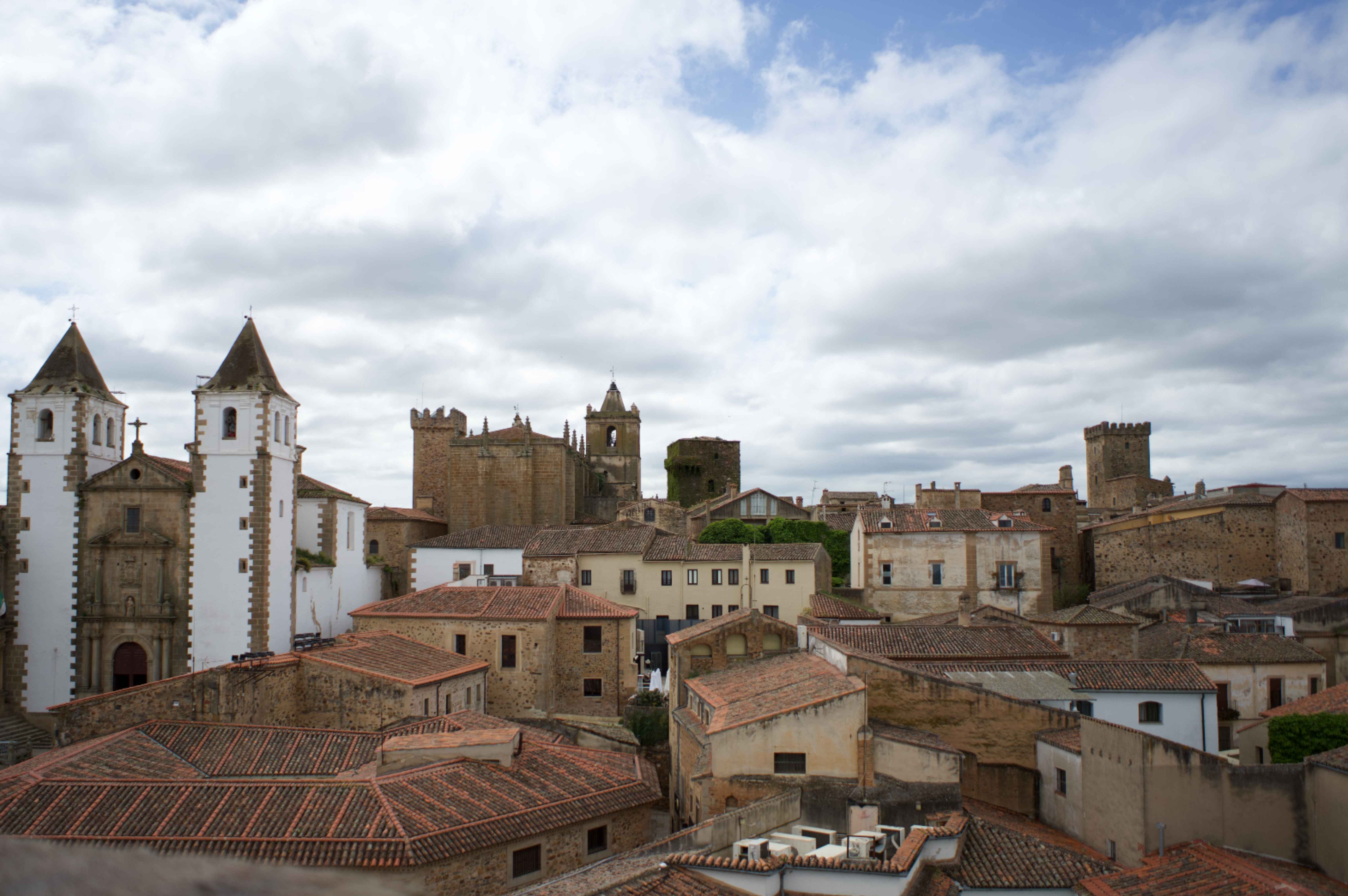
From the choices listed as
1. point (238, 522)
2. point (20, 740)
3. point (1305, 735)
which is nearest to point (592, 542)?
point (238, 522)

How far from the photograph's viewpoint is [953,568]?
1716 inches

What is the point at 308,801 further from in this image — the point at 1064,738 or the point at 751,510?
the point at 751,510

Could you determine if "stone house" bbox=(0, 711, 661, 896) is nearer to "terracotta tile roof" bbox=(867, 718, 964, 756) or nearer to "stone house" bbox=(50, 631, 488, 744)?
"stone house" bbox=(50, 631, 488, 744)

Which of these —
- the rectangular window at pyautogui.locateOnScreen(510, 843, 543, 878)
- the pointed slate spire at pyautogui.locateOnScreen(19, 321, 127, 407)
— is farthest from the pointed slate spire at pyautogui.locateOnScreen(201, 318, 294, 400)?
the rectangular window at pyautogui.locateOnScreen(510, 843, 543, 878)

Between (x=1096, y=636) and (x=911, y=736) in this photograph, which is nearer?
(x=911, y=736)

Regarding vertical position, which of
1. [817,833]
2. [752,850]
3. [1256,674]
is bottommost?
[817,833]

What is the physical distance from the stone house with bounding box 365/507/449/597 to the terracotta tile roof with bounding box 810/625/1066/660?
2594cm

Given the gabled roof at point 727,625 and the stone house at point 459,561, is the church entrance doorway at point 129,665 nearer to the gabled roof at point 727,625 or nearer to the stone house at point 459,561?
the stone house at point 459,561

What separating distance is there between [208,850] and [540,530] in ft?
→ 105

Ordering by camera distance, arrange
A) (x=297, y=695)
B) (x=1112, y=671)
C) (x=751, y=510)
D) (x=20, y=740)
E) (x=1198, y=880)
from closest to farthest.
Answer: (x=1198, y=880) < (x=1112, y=671) < (x=297, y=695) < (x=20, y=740) < (x=751, y=510)

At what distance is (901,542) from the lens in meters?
44.0

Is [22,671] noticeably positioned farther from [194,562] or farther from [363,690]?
[363,690]

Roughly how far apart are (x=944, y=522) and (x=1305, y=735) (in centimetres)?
2085

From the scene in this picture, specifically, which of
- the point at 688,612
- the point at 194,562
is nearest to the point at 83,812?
the point at 194,562
